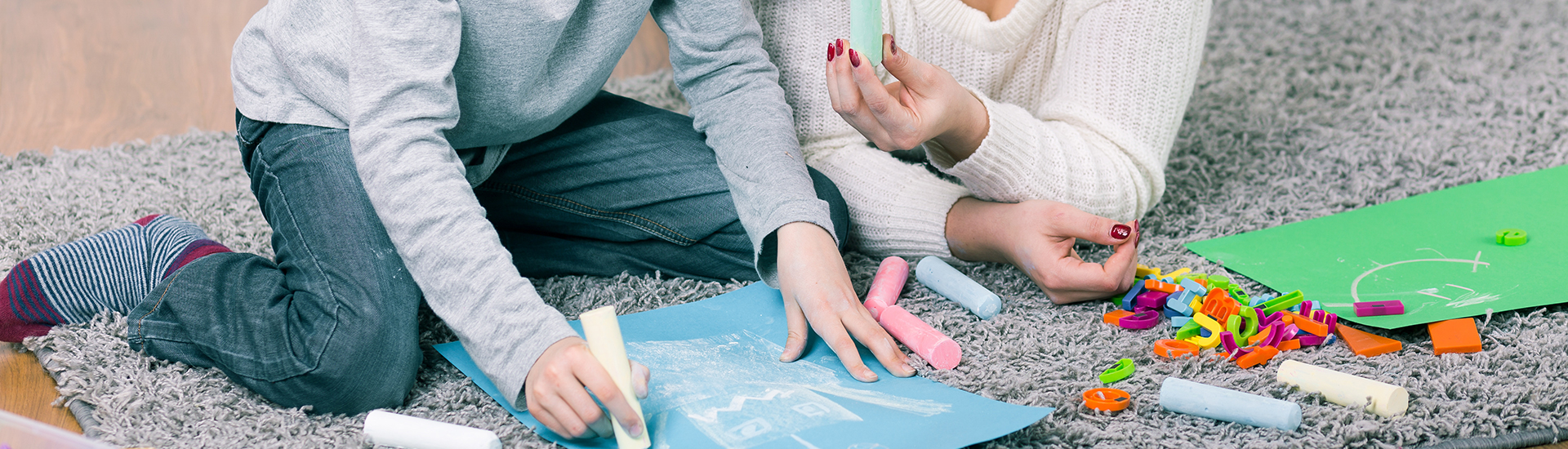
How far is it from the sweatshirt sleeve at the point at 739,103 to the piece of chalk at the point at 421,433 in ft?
0.93

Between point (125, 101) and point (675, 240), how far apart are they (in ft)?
3.88

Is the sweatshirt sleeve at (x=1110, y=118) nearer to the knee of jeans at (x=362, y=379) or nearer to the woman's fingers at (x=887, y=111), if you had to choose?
the woman's fingers at (x=887, y=111)

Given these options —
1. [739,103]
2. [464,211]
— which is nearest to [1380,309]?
[739,103]

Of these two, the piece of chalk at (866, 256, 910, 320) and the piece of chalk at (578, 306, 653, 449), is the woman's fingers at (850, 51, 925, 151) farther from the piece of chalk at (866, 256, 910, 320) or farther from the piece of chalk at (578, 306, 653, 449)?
the piece of chalk at (578, 306, 653, 449)

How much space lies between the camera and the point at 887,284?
3.17 ft

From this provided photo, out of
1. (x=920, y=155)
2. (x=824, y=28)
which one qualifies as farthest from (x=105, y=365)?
(x=920, y=155)

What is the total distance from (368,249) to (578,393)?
0.84ft

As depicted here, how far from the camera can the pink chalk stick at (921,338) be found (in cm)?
82

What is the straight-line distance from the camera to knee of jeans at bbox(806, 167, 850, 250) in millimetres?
1020

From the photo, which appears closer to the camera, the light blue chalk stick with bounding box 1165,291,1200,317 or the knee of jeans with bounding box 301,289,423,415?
the knee of jeans with bounding box 301,289,423,415

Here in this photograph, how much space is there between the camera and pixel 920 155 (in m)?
1.24

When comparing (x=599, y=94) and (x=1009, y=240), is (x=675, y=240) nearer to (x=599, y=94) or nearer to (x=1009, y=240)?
(x=599, y=94)

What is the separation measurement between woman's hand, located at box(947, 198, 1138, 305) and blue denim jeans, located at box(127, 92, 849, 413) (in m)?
0.13

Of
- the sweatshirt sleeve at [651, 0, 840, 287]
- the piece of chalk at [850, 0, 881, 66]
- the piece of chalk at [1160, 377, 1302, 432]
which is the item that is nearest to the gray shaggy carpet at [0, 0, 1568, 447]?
the piece of chalk at [1160, 377, 1302, 432]
